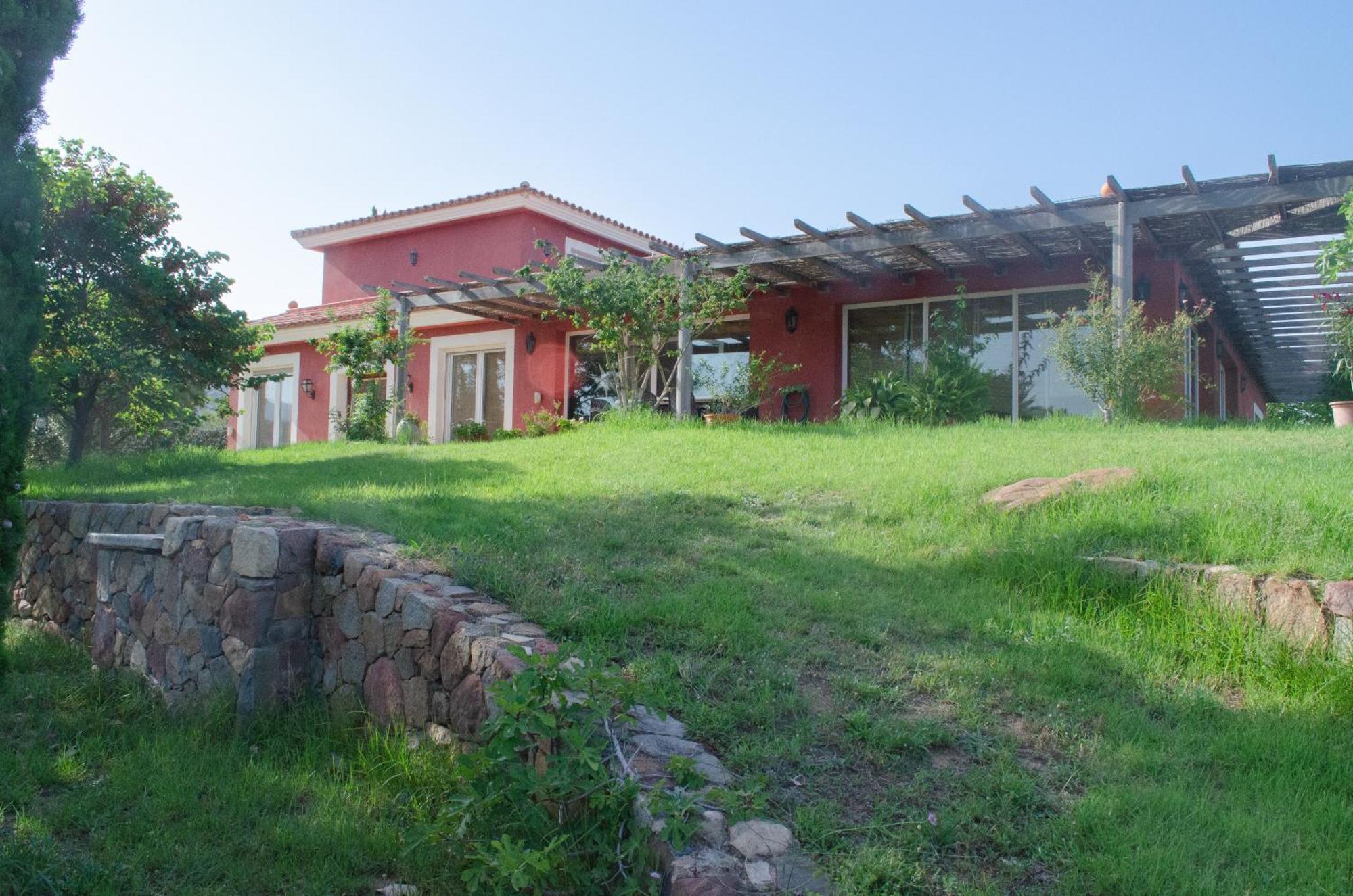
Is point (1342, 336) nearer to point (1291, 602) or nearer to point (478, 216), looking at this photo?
point (1291, 602)

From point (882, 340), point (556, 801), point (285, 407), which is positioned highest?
point (882, 340)

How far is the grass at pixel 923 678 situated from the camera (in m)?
2.69

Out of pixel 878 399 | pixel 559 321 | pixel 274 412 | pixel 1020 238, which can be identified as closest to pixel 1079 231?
pixel 1020 238

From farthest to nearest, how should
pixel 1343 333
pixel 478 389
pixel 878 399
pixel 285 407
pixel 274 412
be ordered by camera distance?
pixel 274 412, pixel 285 407, pixel 478 389, pixel 878 399, pixel 1343 333

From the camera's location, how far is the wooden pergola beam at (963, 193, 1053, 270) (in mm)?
9477

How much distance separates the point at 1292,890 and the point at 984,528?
2.84m

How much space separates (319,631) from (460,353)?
1166 cm

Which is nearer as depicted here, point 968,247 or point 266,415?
point 968,247

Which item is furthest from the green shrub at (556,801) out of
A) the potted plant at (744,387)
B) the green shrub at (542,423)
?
the green shrub at (542,423)

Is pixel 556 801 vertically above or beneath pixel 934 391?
beneath

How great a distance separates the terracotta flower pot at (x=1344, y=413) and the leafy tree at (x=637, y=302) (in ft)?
20.9

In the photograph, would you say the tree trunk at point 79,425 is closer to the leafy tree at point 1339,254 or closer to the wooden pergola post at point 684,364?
the wooden pergola post at point 684,364

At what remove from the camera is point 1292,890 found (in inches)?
93.6

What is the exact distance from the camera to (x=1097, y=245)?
10828 millimetres
